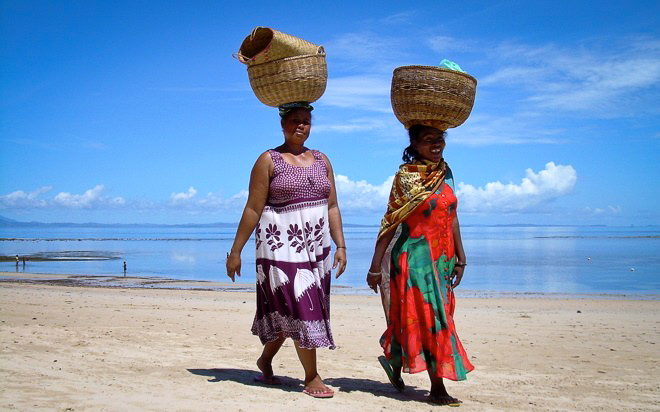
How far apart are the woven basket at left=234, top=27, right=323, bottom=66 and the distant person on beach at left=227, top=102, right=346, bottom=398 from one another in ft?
1.32

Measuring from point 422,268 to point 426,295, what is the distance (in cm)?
20

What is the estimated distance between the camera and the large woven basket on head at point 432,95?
4.70 metres

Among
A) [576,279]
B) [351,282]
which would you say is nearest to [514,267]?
[576,279]

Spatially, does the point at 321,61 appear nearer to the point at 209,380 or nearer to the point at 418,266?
the point at 418,266

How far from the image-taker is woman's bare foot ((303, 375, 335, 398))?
15.6 feet

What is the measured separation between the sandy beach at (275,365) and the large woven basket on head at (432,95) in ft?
6.94

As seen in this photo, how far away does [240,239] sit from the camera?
→ 196 inches

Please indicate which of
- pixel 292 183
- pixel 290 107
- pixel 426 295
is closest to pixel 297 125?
pixel 290 107

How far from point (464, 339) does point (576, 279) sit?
1612cm

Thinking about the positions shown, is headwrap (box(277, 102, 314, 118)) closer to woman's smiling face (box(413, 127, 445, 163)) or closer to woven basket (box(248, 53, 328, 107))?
woven basket (box(248, 53, 328, 107))

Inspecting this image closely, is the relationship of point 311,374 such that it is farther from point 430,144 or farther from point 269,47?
point 269,47

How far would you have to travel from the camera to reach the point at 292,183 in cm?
490

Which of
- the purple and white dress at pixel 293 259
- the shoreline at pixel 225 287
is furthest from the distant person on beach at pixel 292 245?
the shoreline at pixel 225 287

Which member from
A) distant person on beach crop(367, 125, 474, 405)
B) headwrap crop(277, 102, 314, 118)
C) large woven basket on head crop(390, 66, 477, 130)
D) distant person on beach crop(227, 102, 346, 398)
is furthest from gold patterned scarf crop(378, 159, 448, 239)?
headwrap crop(277, 102, 314, 118)
